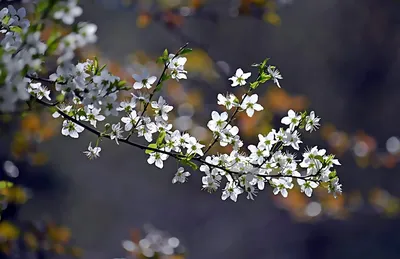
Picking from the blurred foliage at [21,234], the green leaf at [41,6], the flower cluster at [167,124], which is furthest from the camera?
the blurred foliage at [21,234]

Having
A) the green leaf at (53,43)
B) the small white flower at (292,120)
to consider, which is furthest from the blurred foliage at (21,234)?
the green leaf at (53,43)

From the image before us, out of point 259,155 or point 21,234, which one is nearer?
point 259,155

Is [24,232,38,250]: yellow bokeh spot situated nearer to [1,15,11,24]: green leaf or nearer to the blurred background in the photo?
[1,15,11,24]: green leaf

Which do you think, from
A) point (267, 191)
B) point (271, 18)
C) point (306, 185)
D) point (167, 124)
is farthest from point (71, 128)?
point (267, 191)

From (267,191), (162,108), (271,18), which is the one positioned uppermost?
(267,191)

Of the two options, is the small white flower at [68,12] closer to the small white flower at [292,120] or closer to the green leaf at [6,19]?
the green leaf at [6,19]

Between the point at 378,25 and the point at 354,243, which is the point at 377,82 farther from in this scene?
the point at 354,243

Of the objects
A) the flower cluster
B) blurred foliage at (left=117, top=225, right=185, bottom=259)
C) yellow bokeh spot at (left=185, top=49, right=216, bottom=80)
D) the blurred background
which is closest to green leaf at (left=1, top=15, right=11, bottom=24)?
the flower cluster

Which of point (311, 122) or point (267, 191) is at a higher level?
point (267, 191)

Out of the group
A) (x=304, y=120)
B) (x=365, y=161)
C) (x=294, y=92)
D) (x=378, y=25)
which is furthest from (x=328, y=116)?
(x=304, y=120)

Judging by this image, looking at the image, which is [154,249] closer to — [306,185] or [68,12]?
[306,185]

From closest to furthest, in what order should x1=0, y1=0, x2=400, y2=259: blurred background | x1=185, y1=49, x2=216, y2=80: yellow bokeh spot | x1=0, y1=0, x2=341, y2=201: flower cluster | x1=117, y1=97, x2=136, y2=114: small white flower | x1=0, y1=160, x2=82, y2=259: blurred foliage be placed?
x1=0, y1=0, x2=341, y2=201: flower cluster, x1=117, y1=97, x2=136, y2=114: small white flower, x1=0, y1=160, x2=82, y2=259: blurred foliage, x1=185, y1=49, x2=216, y2=80: yellow bokeh spot, x1=0, y1=0, x2=400, y2=259: blurred background
